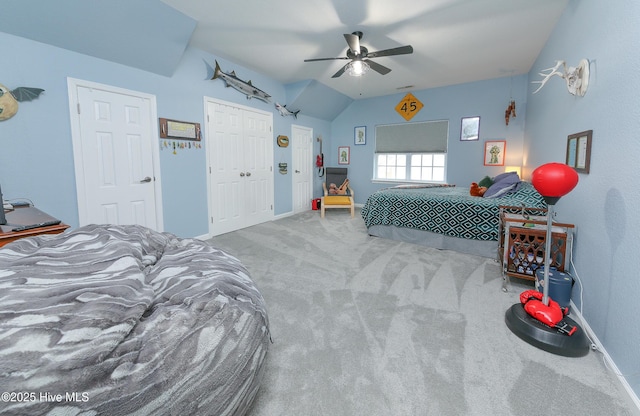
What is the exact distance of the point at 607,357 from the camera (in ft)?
5.00

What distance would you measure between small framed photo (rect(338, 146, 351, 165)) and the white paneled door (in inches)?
87.6

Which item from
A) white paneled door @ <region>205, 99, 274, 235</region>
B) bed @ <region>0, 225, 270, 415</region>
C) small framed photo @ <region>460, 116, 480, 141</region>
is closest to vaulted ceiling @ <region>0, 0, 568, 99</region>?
white paneled door @ <region>205, 99, 274, 235</region>

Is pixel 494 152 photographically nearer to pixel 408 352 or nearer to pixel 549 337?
pixel 549 337

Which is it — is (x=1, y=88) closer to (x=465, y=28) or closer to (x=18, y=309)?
(x=18, y=309)

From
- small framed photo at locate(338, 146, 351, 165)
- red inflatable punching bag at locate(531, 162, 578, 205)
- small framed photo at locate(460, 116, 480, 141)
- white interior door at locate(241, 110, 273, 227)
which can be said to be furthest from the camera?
small framed photo at locate(338, 146, 351, 165)

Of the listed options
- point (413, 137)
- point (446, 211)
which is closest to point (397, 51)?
point (446, 211)

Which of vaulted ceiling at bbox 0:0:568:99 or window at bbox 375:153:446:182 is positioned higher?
vaulted ceiling at bbox 0:0:568:99

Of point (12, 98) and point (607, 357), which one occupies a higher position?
point (12, 98)

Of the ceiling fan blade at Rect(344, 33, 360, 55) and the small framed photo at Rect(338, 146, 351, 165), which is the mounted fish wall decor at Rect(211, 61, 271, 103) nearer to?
the ceiling fan blade at Rect(344, 33, 360, 55)

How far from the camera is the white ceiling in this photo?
2.74 metres

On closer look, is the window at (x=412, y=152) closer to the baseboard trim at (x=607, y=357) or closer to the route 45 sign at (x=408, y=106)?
the route 45 sign at (x=408, y=106)

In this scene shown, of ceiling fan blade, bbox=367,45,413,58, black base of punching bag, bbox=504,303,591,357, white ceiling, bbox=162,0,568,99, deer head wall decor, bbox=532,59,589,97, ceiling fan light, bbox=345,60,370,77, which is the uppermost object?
white ceiling, bbox=162,0,568,99

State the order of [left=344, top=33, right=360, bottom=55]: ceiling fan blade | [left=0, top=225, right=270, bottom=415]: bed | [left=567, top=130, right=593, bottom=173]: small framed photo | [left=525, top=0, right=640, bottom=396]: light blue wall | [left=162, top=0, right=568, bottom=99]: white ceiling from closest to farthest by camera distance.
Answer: [left=0, top=225, right=270, bottom=415]: bed, [left=525, top=0, right=640, bottom=396]: light blue wall, [left=567, top=130, right=593, bottom=173]: small framed photo, [left=162, top=0, right=568, bottom=99]: white ceiling, [left=344, top=33, right=360, bottom=55]: ceiling fan blade

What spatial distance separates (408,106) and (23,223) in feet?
19.5
